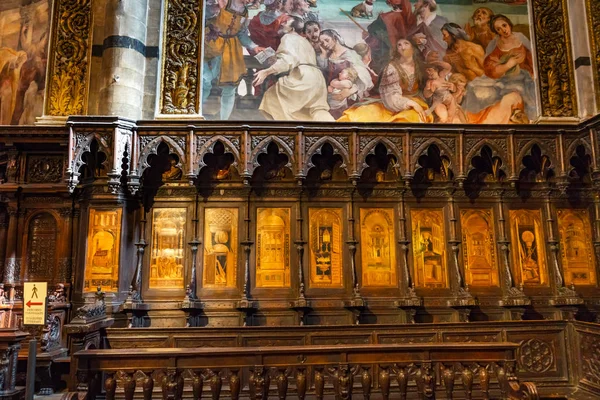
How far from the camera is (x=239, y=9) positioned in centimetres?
1026

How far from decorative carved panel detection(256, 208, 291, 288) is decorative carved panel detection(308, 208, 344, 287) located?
491 mm

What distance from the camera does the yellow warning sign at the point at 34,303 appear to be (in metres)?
5.17

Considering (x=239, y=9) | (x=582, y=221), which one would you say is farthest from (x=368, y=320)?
(x=239, y=9)

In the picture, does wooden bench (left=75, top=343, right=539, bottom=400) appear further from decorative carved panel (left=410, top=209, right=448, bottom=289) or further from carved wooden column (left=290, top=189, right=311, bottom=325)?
decorative carved panel (left=410, top=209, right=448, bottom=289)

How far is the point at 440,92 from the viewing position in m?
10.1

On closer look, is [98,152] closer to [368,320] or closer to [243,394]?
[243,394]

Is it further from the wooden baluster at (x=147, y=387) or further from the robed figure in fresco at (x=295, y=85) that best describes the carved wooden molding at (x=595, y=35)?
the wooden baluster at (x=147, y=387)

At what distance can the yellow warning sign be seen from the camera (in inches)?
203

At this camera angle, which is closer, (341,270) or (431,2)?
(341,270)

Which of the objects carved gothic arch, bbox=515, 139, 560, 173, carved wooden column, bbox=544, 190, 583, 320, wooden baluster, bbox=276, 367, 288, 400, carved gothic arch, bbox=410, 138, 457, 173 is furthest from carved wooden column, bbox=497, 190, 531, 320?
wooden baluster, bbox=276, 367, 288, 400

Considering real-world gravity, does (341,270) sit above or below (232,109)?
below

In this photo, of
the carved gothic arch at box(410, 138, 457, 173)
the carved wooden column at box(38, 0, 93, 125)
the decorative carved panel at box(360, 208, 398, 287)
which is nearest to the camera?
the carved gothic arch at box(410, 138, 457, 173)

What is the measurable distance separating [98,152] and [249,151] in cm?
286

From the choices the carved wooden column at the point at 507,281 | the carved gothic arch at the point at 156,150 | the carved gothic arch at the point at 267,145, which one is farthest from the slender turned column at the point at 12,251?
the carved wooden column at the point at 507,281
